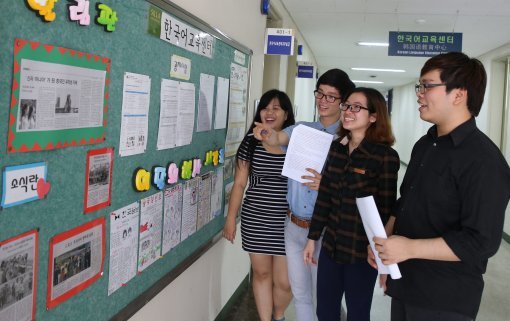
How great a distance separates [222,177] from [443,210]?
1.44 m

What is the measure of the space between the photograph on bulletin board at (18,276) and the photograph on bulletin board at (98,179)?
22 cm

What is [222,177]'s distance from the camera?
251cm

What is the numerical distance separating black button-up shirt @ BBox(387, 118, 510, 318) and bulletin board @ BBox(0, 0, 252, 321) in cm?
96

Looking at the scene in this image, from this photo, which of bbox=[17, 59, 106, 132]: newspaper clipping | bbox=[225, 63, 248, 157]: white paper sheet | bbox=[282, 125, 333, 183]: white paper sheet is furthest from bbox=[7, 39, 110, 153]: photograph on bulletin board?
bbox=[225, 63, 248, 157]: white paper sheet

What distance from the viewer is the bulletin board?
3.01 feet

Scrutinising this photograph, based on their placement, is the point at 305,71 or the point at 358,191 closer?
the point at 358,191

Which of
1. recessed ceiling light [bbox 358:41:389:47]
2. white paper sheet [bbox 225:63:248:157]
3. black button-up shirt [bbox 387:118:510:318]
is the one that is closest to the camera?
black button-up shirt [bbox 387:118:510:318]

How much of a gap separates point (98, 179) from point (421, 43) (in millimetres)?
5439

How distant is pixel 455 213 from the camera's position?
4.24 feet

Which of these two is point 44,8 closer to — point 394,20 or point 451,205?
point 451,205

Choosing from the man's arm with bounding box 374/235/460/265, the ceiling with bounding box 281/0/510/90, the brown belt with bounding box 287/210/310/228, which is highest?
the ceiling with bounding box 281/0/510/90

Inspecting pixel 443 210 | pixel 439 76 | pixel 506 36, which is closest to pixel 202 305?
pixel 443 210

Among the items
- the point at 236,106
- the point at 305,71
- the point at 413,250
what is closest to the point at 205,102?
the point at 236,106

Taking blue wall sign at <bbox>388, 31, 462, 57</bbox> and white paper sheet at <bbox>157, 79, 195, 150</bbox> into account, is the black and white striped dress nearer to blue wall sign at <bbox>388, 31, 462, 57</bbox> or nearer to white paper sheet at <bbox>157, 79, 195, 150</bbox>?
white paper sheet at <bbox>157, 79, 195, 150</bbox>
